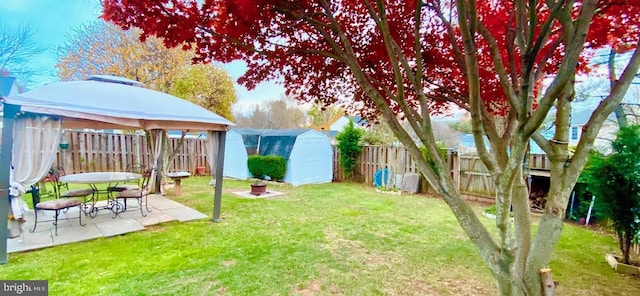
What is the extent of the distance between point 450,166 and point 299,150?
4.54 metres

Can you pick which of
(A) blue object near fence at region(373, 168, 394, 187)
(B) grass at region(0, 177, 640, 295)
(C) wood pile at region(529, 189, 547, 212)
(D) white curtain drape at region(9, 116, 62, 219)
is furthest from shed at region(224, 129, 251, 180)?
(C) wood pile at region(529, 189, 547, 212)

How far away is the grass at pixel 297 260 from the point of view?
2.76 meters

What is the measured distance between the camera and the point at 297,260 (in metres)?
3.38

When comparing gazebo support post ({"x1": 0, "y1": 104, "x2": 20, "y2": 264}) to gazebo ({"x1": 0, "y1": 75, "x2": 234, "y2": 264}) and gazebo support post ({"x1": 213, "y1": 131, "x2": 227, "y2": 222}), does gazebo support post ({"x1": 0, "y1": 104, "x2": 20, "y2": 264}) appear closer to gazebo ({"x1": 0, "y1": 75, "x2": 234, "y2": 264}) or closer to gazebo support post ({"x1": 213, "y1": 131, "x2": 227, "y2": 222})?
gazebo ({"x1": 0, "y1": 75, "x2": 234, "y2": 264})

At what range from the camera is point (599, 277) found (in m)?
3.08

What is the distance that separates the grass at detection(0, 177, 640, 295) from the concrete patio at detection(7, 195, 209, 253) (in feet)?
0.81

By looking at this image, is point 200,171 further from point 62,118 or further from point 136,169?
point 62,118

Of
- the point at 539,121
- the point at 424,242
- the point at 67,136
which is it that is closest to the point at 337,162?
the point at 424,242

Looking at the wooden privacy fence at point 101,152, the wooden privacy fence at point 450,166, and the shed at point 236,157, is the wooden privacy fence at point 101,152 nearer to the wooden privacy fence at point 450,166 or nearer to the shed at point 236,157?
the shed at point 236,157

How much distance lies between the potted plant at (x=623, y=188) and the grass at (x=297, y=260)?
311mm

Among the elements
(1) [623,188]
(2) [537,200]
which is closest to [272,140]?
(2) [537,200]

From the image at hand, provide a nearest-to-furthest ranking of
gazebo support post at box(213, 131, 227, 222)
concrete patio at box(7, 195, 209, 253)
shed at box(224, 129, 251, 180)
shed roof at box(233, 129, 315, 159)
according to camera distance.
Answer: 1. concrete patio at box(7, 195, 209, 253)
2. gazebo support post at box(213, 131, 227, 222)
3. shed roof at box(233, 129, 315, 159)
4. shed at box(224, 129, 251, 180)

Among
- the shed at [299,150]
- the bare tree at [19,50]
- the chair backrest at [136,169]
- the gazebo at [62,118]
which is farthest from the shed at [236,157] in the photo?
the bare tree at [19,50]

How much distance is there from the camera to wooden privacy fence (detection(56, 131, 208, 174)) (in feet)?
28.9
